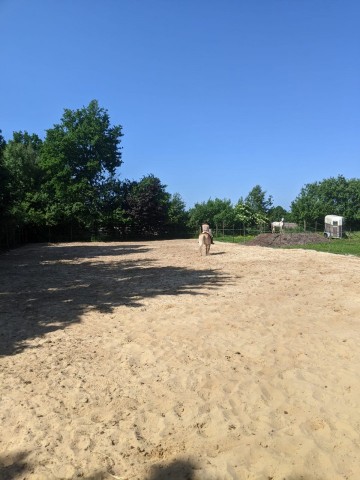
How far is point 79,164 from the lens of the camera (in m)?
39.3

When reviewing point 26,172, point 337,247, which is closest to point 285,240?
point 337,247

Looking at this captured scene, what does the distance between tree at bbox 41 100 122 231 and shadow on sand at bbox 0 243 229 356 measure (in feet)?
71.4

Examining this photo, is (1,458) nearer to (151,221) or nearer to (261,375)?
(261,375)

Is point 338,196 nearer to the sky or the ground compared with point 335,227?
nearer to the sky

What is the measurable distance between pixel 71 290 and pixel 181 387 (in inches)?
237

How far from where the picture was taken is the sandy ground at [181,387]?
283cm

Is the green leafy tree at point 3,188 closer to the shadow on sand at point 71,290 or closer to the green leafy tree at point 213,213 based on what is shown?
the shadow on sand at point 71,290

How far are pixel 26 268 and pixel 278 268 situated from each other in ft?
30.4

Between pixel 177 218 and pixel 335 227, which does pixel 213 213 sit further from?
pixel 335 227

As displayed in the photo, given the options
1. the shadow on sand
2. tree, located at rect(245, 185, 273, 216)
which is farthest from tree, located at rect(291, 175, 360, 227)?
the shadow on sand

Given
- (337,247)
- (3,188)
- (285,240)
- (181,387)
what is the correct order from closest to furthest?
(181,387)
(3,188)
(337,247)
(285,240)

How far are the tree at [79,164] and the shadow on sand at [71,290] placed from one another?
21.8 metres

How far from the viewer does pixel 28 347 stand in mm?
5207

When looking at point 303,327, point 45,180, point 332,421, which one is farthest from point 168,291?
point 45,180
